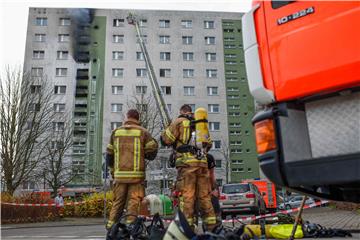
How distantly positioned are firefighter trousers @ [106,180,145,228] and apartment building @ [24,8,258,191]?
154 feet

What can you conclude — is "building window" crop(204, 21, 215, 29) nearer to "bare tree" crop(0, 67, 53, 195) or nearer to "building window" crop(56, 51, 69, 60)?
"building window" crop(56, 51, 69, 60)

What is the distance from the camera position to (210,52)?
189 feet

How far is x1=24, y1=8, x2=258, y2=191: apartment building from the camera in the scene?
54.0 metres

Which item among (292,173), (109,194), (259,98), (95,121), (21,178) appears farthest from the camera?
(95,121)

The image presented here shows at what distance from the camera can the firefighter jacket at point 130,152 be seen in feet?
19.0

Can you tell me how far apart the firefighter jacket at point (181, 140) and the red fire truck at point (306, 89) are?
9.32 feet

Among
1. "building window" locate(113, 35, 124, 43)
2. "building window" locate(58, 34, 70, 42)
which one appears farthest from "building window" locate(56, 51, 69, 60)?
"building window" locate(113, 35, 124, 43)

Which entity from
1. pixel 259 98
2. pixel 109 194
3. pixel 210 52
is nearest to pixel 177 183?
pixel 259 98

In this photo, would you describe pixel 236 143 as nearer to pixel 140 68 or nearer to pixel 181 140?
pixel 140 68

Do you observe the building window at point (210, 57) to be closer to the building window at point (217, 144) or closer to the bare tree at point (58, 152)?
the building window at point (217, 144)

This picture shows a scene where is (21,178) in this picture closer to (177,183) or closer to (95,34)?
(177,183)

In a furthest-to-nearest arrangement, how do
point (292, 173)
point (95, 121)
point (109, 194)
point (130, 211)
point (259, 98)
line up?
point (95, 121) < point (109, 194) < point (130, 211) < point (259, 98) < point (292, 173)

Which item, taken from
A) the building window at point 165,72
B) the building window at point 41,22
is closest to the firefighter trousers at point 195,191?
the building window at point 165,72

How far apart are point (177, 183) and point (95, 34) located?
2156 inches
